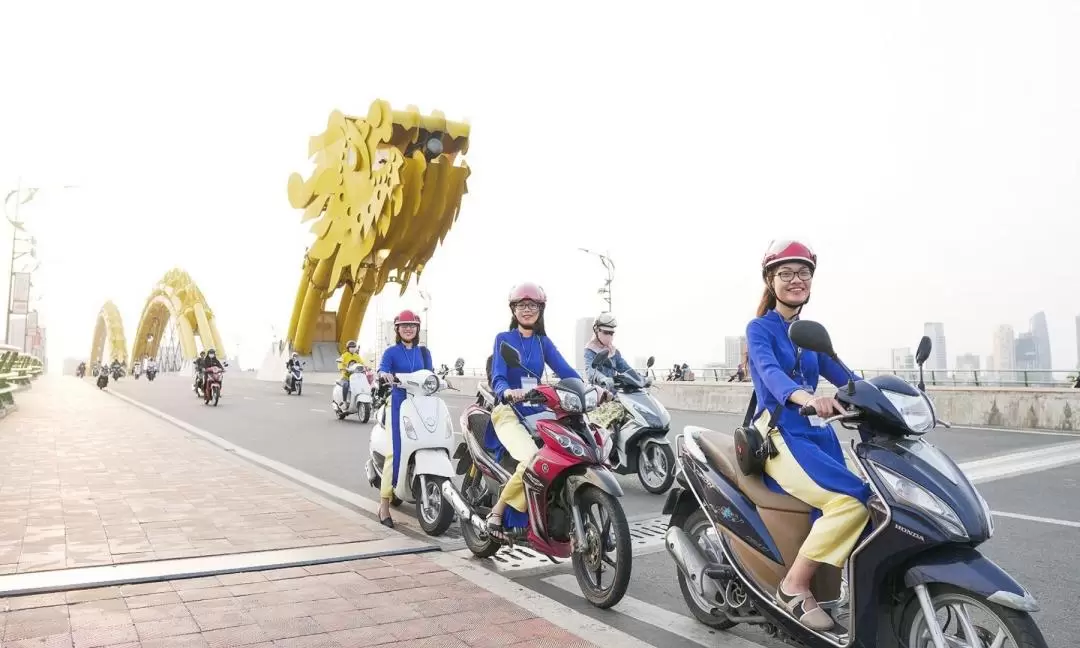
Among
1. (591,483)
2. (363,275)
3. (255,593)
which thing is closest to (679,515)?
(591,483)

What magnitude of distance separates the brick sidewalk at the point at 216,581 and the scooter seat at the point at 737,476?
1001mm

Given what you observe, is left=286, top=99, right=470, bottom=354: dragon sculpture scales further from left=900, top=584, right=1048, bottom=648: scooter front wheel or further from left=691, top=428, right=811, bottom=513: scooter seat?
left=900, top=584, right=1048, bottom=648: scooter front wheel

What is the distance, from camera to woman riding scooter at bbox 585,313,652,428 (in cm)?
830

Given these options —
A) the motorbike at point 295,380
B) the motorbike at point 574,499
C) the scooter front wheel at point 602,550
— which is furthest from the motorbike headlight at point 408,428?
the motorbike at point 295,380

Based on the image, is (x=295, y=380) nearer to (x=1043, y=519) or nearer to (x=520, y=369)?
(x=520, y=369)

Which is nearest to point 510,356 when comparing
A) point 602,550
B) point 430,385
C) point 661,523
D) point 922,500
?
point 602,550

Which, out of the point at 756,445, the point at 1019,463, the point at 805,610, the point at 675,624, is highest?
the point at 756,445

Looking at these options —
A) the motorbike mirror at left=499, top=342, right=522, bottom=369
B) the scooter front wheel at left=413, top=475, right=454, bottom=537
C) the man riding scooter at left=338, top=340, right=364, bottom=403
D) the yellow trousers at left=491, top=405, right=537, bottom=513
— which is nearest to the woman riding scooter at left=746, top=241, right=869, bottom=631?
the motorbike mirror at left=499, top=342, right=522, bottom=369

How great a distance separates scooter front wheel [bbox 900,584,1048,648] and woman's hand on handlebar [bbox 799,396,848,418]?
0.63 meters

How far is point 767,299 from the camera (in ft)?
11.8

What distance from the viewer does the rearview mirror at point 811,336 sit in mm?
2842

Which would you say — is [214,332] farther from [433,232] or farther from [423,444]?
[423,444]

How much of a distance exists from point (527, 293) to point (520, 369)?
48cm

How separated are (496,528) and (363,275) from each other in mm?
36641
